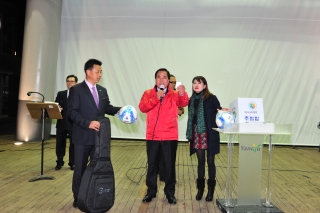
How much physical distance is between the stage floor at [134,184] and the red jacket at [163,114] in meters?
0.82

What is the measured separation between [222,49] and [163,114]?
551cm

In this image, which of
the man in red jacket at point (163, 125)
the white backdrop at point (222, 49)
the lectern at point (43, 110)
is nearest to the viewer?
the man in red jacket at point (163, 125)

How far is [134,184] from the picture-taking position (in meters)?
4.45

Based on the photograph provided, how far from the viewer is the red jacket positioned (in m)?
3.51

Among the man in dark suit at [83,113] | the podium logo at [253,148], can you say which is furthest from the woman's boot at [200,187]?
the man in dark suit at [83,113]

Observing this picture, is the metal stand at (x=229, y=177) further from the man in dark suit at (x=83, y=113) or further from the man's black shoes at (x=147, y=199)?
the man in dark suit at (x=83, y=113)

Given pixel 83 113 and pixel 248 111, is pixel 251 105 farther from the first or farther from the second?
pixel 83 113

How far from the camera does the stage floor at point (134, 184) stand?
3.49m

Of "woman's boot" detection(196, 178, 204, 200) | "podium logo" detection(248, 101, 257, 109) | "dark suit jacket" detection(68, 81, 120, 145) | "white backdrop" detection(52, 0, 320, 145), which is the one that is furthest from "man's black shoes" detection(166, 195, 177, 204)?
"white backdrop" detection(52, 0, 320, 145)

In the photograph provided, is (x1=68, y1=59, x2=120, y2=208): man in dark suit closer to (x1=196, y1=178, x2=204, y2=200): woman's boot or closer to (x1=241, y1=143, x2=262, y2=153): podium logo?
(x1=196, y1=178, x2=204, y2=200): woman's boot

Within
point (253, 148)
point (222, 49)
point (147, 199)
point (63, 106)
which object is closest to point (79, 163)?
point (147, 199)

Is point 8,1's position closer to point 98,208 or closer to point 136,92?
point 136,92

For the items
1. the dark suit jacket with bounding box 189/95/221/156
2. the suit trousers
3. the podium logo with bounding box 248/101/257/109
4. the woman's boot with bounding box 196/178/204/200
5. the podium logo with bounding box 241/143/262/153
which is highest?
the podium logo with bounding box 248/101/257/109

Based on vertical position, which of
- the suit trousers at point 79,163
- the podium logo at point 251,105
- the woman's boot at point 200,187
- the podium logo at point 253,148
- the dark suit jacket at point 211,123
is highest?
the podium logo at point 251,105
